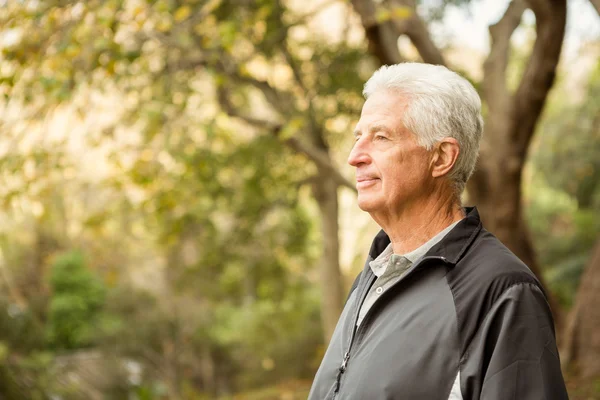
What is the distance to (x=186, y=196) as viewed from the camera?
9273 millimetres

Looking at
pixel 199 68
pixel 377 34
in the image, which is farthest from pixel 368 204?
pixel 199 68

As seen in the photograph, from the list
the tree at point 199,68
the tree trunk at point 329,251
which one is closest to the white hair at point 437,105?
the tree at point 199,68

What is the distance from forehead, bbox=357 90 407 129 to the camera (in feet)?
6.39

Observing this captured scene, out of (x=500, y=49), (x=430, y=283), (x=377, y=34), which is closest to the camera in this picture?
(x=430, y=283)

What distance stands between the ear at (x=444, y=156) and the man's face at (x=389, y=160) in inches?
0.8

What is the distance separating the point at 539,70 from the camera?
19.7 feet

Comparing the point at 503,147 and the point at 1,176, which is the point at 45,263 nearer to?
the point at 1,176

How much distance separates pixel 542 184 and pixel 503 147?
1038 centimetres

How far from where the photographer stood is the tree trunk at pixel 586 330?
7.08 metres

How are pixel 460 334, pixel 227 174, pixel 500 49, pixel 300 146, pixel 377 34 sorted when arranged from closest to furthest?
pixel 460 334
pixel 377 34
pixel 500 49
pixel 300 146
pixel 227 174

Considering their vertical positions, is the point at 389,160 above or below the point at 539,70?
above

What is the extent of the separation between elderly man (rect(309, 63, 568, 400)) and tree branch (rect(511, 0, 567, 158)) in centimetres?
376

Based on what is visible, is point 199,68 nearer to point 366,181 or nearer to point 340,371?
point 366,181

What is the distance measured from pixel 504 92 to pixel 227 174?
4.71 m
